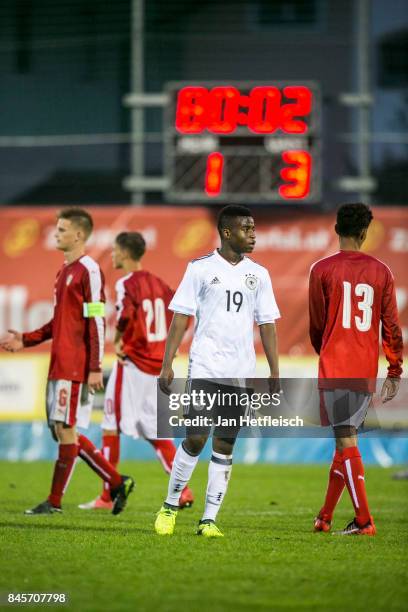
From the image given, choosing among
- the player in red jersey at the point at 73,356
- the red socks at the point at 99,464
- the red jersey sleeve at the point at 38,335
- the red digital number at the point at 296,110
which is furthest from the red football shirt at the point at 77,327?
the red digital number at the point at 296,110

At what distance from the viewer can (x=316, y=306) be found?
806 centimetres

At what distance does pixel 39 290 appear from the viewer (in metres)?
18.3

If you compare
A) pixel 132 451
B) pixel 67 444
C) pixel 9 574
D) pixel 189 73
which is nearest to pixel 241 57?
pixel 189 73

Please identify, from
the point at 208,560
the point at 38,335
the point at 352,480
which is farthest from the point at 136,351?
the point at 208,560

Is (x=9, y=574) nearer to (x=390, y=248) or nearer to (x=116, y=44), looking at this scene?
(x=390, y=248)

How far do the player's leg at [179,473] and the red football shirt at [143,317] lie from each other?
2763 mm

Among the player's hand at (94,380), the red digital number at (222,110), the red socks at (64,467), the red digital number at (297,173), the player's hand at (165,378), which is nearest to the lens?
the player's hand at (165,378)

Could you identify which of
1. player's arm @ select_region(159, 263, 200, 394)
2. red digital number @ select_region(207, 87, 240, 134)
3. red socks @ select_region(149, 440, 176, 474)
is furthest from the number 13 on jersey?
red digital number @ select_region(207, 87, 240, 134)

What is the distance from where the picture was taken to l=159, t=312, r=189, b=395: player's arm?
758 centimetres

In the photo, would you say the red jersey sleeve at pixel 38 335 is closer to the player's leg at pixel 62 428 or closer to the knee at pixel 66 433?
the player's leg at pixel 62 428

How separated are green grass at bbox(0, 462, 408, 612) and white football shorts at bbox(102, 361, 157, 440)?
572 millimetres

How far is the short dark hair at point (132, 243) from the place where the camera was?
10.5 metres

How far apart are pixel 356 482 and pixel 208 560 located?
1.37 meters

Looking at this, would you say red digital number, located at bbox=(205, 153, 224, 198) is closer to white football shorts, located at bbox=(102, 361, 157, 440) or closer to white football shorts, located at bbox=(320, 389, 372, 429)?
white football shorts, located at bbox=(102, 361, 157, 440)
